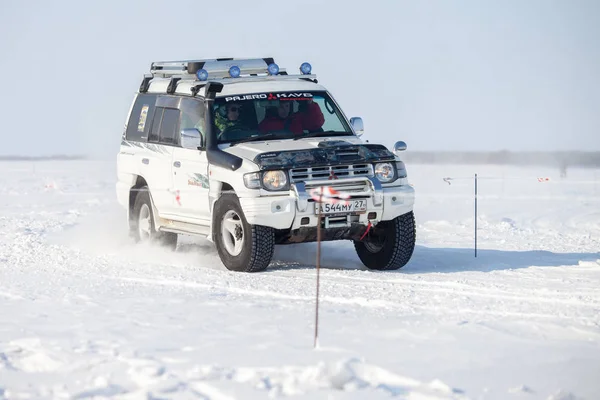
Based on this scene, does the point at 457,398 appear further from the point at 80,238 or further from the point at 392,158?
the point at 80,238

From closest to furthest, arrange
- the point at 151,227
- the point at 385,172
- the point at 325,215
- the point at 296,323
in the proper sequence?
the point at 296,323 < the point at 325,215 < the point at 385,172 < the point at 151,227

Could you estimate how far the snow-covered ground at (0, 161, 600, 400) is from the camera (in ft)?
20.5

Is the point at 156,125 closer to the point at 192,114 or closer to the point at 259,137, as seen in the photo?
the point at 192,114

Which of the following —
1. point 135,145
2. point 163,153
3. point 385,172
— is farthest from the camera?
point 135,145

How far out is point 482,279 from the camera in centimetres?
1047

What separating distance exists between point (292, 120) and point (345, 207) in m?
1.55

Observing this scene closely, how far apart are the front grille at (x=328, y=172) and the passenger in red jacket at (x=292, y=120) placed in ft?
3.54

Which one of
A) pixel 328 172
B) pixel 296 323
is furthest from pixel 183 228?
pixel 296 323

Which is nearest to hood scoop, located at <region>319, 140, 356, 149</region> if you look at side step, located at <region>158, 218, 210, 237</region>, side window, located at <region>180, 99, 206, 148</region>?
side window, located at <region>180, 99, 206, 148</region>

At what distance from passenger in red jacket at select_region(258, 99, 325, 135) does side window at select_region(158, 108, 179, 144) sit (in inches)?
47.7

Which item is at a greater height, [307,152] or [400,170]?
[307,152]

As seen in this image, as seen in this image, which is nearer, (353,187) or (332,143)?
(353,187)

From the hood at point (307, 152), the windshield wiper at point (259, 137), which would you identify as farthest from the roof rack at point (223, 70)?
the hood at point (307, 152)

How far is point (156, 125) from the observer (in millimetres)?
12914
